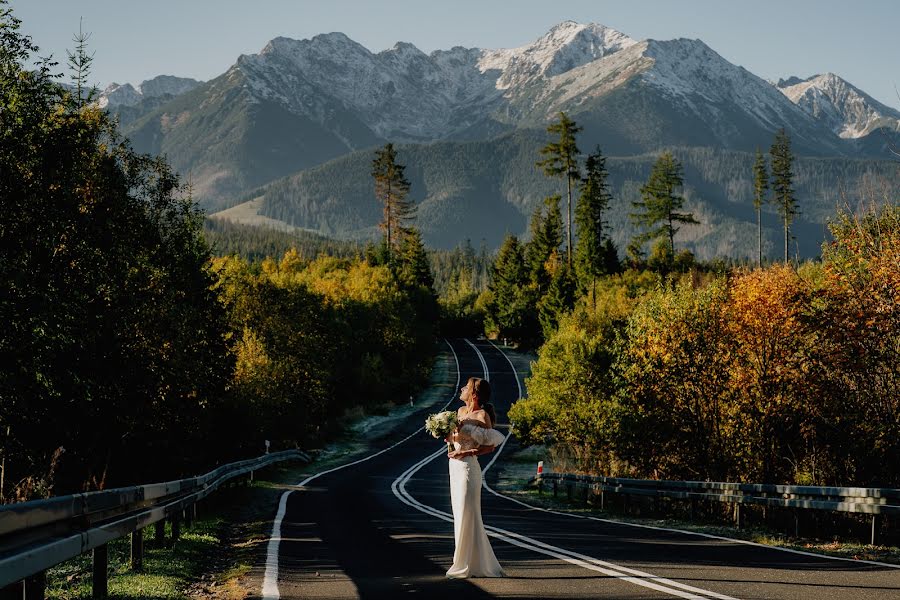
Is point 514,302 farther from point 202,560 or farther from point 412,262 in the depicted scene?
point 202,560

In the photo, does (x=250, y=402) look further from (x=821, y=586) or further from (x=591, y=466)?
(x=821, y=586)

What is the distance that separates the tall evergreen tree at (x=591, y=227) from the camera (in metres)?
97.4

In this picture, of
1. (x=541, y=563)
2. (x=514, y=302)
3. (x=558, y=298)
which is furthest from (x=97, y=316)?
(x=514, y=302)

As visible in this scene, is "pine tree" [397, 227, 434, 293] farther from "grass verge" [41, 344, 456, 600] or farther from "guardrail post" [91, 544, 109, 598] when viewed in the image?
"guardrail post" [91, 544, 109, 598]

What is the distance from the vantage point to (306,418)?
51.7m

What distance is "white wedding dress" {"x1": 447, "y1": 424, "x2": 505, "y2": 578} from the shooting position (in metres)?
10.4

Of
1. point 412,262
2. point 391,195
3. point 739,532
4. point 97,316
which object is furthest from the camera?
point 412,262

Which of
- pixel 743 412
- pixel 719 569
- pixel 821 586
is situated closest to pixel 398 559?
pixel 719 569

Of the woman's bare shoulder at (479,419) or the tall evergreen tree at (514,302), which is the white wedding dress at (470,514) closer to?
the woman's bare shoulder at (479,419)

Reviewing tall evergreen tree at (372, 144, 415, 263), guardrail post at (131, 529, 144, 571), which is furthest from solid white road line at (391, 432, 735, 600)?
tall evergreen tree at (372, 144, 415, 263)

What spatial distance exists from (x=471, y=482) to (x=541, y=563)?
1.38 metres

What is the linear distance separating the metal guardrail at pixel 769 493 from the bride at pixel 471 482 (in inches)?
265

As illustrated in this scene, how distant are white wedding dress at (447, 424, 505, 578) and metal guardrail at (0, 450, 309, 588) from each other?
3.67 metres

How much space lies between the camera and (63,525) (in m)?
7.46
